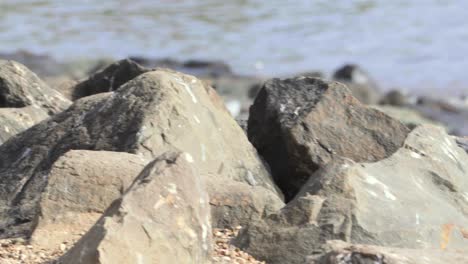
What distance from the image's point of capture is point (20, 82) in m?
5.67

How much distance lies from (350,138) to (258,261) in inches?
51.3

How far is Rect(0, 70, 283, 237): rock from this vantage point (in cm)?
439

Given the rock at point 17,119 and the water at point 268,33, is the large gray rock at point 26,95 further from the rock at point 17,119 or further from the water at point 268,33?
the water at point 268,33

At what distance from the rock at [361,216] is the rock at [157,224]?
0.35 m

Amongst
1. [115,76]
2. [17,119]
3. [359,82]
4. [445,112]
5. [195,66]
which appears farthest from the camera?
[195,66]

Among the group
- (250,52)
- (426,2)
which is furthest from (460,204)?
(426,2)

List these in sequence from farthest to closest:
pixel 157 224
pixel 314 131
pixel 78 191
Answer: pixel 314 131
pixel 78 191
pixel 157 224

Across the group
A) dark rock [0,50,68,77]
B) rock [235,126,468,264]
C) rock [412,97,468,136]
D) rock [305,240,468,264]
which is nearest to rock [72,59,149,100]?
rock [235,126,468,264]

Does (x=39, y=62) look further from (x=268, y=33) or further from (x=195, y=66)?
(x=268, y=33)

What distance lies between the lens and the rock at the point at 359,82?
15.8m

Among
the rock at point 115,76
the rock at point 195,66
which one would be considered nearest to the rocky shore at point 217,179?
the rock at point 115,76

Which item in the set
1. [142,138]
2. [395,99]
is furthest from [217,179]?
[395,99]

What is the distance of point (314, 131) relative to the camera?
489cm

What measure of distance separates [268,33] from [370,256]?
1837cm
